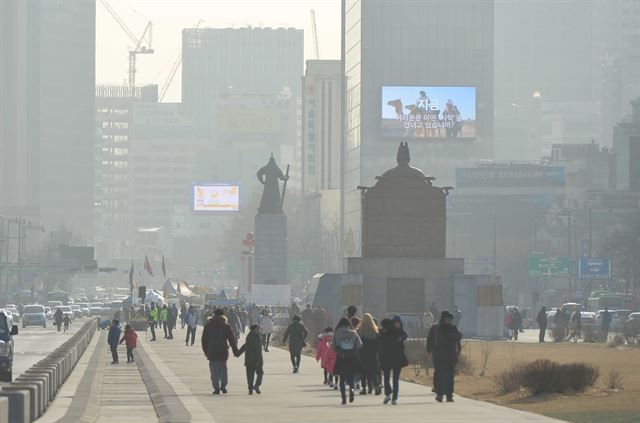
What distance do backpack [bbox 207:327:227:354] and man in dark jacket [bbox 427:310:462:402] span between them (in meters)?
4.81

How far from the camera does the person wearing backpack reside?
3647cm

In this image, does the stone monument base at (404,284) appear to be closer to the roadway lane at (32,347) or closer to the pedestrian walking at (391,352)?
the roadway lane at (32,347)

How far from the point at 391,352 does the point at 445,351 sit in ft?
4.08

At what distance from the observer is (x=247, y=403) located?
3603cm

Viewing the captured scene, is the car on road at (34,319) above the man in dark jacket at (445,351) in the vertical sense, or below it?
below

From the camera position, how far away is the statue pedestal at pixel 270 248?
138 metres

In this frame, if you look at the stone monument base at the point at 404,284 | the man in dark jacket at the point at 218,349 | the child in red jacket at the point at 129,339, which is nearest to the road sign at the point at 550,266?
the stone monument base at the point at 404,284

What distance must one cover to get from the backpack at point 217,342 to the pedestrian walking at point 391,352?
3.66 m

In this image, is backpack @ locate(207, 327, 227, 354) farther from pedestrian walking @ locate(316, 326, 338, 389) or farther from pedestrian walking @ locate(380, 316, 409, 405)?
pedestrian walking @ locate(380, 316, 409, 405)

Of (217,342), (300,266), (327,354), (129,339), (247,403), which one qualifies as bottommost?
(247,403)

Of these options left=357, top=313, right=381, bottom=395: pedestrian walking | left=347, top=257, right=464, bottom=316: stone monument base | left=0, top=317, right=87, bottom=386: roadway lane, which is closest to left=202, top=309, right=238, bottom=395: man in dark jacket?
left=357, top=313, right=381, bottom=395: pedestrian walking

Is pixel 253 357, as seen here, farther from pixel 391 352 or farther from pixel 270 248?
pixel 270 248

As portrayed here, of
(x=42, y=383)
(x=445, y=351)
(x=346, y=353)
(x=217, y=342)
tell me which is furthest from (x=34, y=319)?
(x=42, y=383)

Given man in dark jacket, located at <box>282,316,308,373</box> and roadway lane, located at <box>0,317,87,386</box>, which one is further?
roadway lane, located at <box>0,317,87,386</box>
